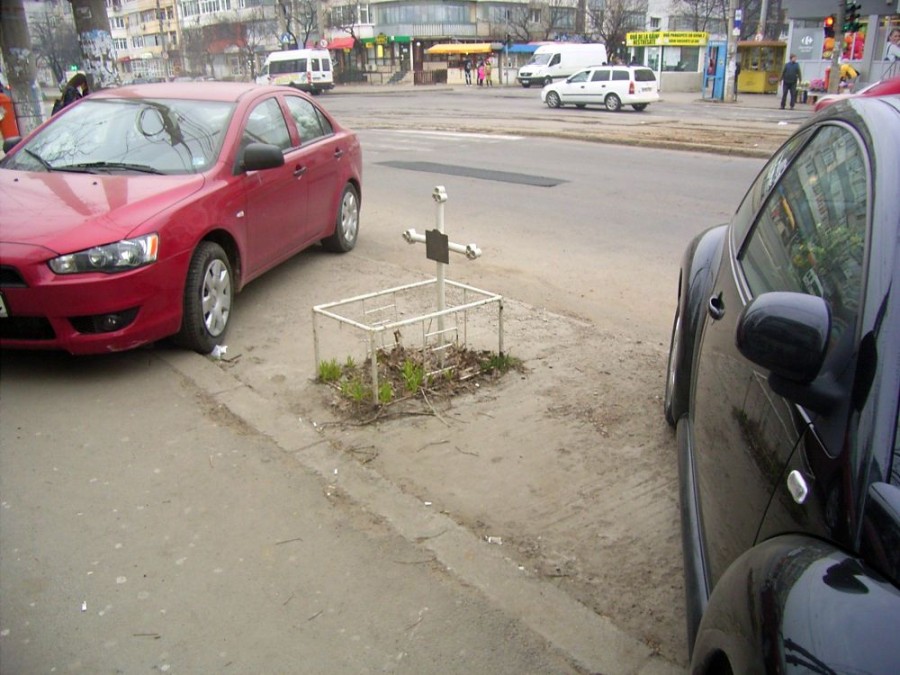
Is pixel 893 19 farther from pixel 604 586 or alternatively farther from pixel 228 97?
pixel 604 586

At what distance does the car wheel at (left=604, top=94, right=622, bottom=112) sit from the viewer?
30078 mm

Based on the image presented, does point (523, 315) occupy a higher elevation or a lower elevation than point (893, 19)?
lower

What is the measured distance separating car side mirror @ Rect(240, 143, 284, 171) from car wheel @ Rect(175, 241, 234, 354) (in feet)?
2.24

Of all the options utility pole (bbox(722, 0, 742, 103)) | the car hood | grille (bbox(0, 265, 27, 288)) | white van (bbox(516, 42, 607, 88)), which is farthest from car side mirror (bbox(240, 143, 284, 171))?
white van (bbox(516, 42, 607, 88))

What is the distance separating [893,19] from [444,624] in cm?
3512

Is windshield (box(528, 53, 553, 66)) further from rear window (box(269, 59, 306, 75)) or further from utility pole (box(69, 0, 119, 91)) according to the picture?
utility pole (box(69, 0, 119, 91))

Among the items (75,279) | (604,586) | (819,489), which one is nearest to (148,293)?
(75,279)

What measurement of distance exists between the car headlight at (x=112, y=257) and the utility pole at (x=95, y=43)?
12431 millimetres

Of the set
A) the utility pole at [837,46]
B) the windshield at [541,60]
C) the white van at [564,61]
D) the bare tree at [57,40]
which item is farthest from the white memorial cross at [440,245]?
the bare tree at [57,40]

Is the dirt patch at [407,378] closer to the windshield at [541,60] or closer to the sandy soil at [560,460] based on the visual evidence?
the sandy soil at [560,460]

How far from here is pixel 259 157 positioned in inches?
228

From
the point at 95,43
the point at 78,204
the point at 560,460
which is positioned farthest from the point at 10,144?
the point at 95,43

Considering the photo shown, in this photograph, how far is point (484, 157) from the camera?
1556cm

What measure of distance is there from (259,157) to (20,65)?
13770 mm
